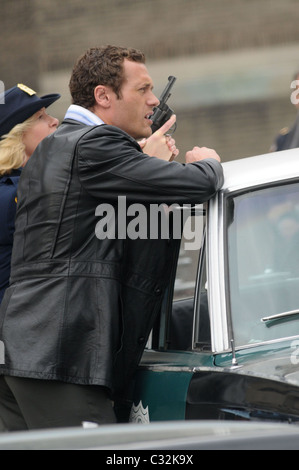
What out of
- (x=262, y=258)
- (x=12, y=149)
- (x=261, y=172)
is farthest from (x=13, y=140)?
(x=262, y=258)

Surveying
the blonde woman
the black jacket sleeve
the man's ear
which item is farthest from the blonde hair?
the black jacket sleeve

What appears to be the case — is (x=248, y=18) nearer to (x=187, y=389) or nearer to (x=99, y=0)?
(x=99, y=0)

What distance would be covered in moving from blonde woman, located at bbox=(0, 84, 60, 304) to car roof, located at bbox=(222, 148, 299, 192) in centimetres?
96

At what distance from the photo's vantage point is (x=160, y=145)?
12.6ft

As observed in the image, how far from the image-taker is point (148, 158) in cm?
345

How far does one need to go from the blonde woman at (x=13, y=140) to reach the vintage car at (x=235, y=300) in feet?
2.55

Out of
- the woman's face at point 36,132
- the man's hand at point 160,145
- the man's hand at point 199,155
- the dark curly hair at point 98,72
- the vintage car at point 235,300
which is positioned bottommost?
the vintage car at point 235,300

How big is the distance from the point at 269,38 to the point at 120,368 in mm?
8576

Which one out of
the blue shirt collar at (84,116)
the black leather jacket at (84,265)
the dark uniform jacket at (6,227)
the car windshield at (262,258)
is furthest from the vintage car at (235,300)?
the dark uniform jacket at (6,227)

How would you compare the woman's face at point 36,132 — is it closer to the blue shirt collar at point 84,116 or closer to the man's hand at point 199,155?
the blue shirt collar at point 84,116

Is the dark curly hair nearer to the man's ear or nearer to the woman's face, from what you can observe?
the man's ear

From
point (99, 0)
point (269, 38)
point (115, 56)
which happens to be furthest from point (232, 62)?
point (115, 56)

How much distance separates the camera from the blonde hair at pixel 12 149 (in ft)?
13.8

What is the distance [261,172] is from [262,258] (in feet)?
1.05
